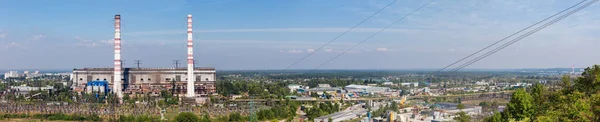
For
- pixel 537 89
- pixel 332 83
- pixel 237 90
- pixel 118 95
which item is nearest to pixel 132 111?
pixel 118 95

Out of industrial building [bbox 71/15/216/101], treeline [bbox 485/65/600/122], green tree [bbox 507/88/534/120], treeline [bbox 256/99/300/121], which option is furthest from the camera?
industrial building [bbox 71/15/216/101]

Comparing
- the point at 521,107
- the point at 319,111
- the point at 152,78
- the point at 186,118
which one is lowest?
the point at 319,111

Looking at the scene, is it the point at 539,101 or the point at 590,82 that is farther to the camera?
the point at 539,101

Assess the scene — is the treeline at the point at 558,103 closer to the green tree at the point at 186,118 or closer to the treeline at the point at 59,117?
the green tree at the point at 186,118

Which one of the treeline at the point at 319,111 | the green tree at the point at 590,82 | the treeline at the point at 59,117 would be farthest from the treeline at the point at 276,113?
the green tree at the point at 590,82

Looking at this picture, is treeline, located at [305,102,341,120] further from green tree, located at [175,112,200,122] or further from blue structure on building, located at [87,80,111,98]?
blue structure on building, located at [87,80,111,98]

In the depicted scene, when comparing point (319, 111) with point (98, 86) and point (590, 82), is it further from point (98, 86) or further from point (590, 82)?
point (98, 86)

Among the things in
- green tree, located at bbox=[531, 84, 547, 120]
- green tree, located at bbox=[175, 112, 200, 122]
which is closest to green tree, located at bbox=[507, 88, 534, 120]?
green tree, located at bbox=[531, 84, 547, 120]

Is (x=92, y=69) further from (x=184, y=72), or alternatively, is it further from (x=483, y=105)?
(x=483, y=105)

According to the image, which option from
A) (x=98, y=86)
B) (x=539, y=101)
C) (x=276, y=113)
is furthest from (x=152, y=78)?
(x=539, y=101)
